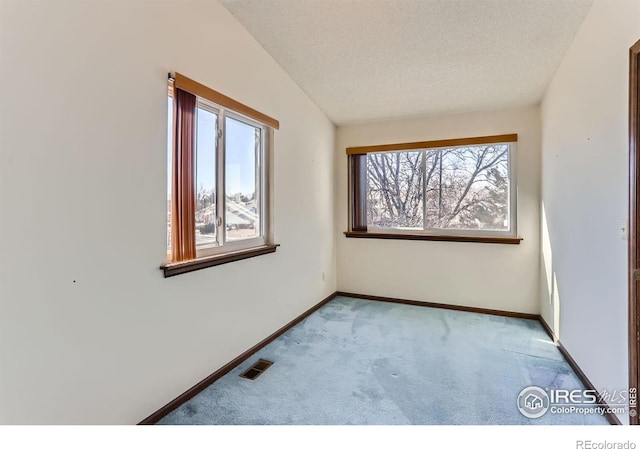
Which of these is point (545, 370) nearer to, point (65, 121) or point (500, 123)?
point (500, 123)

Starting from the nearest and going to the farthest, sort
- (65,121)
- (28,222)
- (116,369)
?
(28,222) → (65,121) → (116,369)

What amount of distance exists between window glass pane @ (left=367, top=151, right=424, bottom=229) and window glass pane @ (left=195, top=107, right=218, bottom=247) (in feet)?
7.87

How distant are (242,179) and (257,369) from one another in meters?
1.51

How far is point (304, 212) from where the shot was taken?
347 cm

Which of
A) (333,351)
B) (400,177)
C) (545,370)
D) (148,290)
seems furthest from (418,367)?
(400,177)

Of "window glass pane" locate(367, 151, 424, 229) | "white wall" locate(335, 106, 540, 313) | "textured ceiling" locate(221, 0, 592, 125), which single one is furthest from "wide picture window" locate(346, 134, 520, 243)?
"textured ceiling" locate(221, 0, 592, 125)

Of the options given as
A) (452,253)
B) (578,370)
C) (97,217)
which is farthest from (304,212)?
(578,370)

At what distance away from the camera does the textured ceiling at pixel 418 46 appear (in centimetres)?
216

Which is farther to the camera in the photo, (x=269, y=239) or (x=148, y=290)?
(x=269, y=239)

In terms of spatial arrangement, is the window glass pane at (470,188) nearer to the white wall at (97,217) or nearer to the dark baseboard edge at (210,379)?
the dark baseboard edge at (210,379)

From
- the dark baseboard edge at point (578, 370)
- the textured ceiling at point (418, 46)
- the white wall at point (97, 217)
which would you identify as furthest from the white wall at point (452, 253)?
the white wall at point (97, 217)

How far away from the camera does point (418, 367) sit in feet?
7.82

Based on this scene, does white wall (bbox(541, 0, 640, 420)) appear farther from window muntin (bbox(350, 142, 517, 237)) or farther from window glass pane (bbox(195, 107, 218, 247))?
window glass pane (bbox(195, 107, 218, 247))
